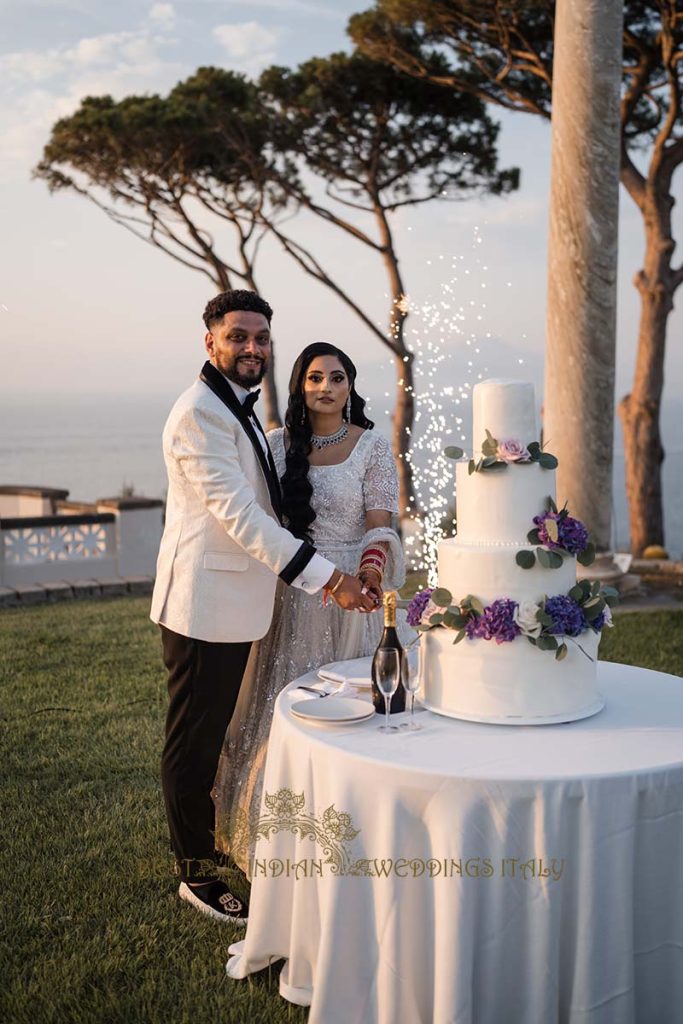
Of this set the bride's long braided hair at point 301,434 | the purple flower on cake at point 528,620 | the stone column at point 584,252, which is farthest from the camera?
the stone column at point 584,252

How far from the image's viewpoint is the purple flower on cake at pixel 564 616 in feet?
7.30

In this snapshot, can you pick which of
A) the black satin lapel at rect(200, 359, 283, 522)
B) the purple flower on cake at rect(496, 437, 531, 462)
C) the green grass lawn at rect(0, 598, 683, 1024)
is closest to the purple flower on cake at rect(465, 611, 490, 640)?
the purple flower on cake at rect(496, 437, 531, 462)

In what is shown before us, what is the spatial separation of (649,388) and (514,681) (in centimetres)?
1040

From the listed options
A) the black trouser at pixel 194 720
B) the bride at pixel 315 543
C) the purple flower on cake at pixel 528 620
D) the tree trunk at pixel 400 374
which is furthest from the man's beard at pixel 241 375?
the tree trunk at pixel 400 374

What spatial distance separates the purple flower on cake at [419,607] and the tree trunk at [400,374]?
1245 cm

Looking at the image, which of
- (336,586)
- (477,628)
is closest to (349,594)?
(336,586)

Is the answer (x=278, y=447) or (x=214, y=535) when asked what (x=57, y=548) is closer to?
(x=278, y=447)

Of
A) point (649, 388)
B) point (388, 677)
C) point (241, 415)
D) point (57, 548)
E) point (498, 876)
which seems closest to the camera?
point (498, 876)

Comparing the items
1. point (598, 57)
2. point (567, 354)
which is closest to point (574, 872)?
point (567, 354)

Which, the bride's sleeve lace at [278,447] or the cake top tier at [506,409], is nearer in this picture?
the cake top tier at [506,409]

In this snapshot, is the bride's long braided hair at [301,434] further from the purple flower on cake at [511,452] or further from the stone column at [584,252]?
the stone column at [584,252]

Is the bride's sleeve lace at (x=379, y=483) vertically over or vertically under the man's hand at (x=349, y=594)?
over

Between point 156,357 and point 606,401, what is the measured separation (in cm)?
487

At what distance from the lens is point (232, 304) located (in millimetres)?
2900
